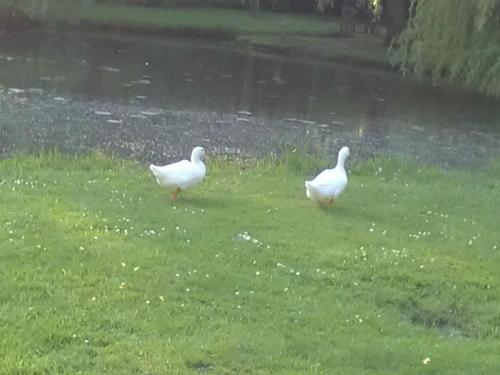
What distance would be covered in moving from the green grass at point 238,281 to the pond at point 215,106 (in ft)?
19.2

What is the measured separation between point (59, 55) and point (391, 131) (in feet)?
55.2

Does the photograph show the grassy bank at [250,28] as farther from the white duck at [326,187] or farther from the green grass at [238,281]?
the green grass at [238,281]

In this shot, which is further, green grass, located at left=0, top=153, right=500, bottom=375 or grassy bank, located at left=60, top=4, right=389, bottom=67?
grassy bank, located at left=60, top=4, right=389, bottom=67

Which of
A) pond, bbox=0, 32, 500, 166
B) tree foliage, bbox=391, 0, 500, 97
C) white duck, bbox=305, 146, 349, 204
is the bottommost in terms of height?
pond, bbox=0, 32, 500, 166

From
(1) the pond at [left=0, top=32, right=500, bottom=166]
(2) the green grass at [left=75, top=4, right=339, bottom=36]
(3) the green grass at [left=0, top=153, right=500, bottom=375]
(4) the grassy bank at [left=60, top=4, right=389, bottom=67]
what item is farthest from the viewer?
(2) the green grass at [left=75, top=4, right=339, bottom=36]

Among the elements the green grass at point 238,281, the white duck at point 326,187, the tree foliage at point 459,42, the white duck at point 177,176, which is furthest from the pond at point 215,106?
the green grass at point 238,281

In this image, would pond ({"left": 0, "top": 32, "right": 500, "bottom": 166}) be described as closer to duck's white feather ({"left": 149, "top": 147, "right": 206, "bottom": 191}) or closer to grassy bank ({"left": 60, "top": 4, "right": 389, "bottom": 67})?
grassy bank ({"left": 60, "top": 4, "right": 389, "bottom": 67})

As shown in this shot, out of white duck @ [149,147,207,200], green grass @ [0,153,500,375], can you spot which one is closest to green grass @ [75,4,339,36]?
white duck @ [149,147,207,200]

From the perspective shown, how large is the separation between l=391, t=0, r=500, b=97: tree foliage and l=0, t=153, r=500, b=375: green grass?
15158 millimetres

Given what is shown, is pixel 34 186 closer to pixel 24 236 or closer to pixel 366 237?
pixel 24 236

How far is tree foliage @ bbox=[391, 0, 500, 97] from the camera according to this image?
27.5 meters

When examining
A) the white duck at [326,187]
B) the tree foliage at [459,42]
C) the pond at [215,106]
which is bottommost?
the pond at [215,106]

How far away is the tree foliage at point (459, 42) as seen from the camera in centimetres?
2747

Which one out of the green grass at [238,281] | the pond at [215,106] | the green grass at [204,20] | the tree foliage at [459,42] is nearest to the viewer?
the green grass at [238,281]
